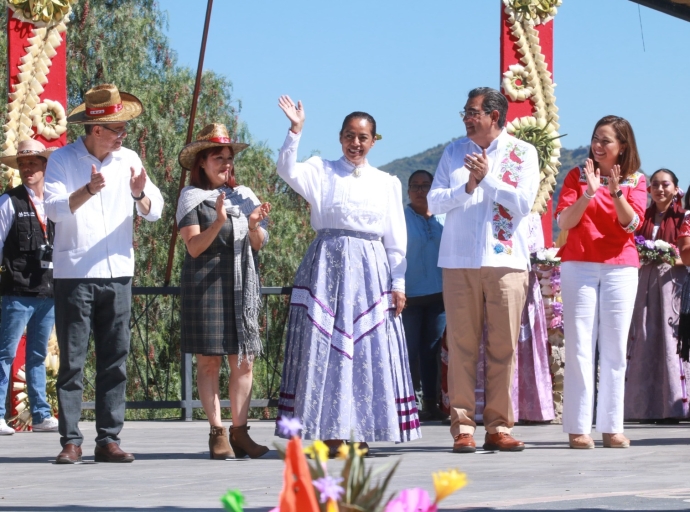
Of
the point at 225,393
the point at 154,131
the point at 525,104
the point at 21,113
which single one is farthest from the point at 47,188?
the point at 154,131

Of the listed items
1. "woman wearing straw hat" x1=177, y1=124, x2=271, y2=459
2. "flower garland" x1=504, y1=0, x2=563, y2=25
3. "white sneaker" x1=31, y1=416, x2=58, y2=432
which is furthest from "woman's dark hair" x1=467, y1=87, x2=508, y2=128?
"white sneaker" x1=31, y1=416, x2=58, y2=432

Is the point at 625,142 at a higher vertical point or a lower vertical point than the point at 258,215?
higher

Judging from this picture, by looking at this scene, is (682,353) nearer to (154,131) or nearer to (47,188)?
(47,188)

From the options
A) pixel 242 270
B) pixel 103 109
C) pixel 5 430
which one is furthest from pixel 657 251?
pixel 5 430

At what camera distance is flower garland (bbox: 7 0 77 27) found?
29.2 feet

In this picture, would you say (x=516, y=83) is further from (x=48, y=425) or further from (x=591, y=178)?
(x=48, y=425)

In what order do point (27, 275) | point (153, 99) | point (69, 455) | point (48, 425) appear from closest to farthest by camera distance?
point (69, 455) → point (27, 275) → point (48, 425) → point (153, 99)

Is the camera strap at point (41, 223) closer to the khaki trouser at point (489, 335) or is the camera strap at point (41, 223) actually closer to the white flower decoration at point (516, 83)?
the khaki trouser at point (489, 335)

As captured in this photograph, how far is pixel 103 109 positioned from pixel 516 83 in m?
4.26

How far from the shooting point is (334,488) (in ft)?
5.57

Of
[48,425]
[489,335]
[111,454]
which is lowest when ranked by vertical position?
[111,454]

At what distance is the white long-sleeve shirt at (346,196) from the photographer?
659 centimetres

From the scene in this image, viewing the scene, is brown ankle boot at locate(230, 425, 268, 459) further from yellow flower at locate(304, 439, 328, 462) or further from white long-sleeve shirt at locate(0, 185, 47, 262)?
yellow flower at locate(304, 439, 328, 462)

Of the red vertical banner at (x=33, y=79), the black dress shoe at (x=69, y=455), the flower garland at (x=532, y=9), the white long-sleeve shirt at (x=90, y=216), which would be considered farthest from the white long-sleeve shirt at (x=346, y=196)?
the flower garland at (x=532, y=9)
